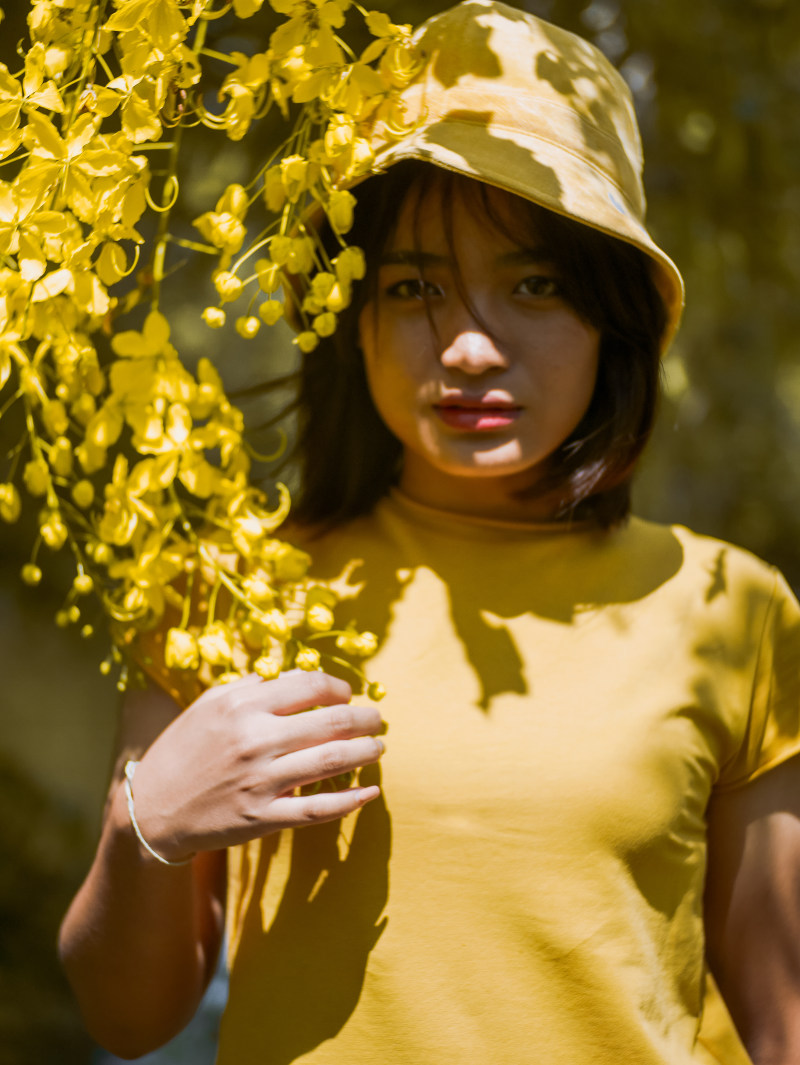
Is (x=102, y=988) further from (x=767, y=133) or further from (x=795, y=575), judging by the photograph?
(x=795, y=575)

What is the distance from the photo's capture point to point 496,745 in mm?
995

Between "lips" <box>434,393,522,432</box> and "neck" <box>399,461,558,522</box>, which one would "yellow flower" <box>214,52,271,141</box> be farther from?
"neck" <box>399,461,558,522</box>

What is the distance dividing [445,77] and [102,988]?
98 cm

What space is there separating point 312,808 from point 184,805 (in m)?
0.12

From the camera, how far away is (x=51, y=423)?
3.00 feet

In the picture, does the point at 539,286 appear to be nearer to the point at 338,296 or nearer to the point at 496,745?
the point at 338,296

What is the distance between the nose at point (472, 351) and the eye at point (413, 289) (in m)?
0.05

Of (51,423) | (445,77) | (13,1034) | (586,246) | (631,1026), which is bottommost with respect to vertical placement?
(13,1034)

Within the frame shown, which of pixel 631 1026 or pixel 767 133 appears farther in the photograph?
pixel 767 133

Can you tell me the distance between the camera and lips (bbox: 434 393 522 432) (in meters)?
1.00

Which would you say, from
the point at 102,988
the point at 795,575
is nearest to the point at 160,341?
the point at 102,988

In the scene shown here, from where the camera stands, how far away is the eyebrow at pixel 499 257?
3.28 ft

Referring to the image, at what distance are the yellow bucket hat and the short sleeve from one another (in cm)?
39

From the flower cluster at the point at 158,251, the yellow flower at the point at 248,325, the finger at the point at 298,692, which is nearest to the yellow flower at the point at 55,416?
the flower cluster at the point at 158,251
